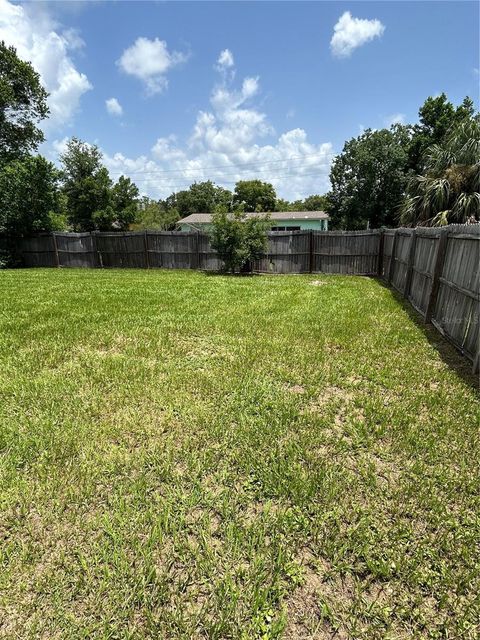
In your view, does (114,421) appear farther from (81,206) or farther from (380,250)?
(81,206)

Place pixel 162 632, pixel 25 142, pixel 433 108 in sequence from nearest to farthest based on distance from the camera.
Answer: pixel 162 632
pixel 25 142
pixel 433 108

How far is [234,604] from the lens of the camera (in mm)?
1449

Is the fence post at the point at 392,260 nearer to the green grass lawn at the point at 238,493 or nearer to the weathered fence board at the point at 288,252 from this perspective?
the weathered fence board at the point at 288,252

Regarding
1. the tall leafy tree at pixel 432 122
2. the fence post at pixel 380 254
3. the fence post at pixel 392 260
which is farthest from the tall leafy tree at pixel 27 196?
the tall leafy tree at pixel 432 122

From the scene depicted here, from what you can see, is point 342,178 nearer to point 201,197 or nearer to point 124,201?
point 124,201

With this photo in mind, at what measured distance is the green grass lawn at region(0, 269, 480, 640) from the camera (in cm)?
144

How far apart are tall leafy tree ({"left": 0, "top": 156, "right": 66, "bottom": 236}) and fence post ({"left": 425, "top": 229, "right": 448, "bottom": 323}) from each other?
1699 cm

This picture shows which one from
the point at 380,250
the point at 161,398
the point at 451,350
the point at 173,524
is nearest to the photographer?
the point at 173,524

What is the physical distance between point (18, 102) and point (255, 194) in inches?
1386

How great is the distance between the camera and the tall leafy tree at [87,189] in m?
27.4

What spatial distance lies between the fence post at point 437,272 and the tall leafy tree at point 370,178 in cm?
2009

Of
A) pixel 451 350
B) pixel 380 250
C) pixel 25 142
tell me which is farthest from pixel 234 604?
pixel 25 142

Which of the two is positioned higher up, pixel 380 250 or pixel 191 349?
pixel 380 250

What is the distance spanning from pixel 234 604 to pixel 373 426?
1723 mm
